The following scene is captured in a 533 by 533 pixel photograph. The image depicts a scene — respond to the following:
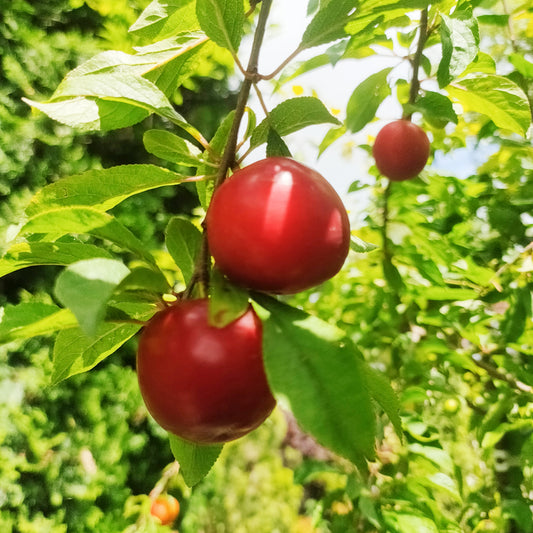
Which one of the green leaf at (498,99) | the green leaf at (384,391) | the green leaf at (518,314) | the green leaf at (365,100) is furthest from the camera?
the green leaf at (518,314)

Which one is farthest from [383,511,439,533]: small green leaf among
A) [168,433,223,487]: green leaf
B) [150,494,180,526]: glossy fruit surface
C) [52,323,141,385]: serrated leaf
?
[150,494,180,526]: glossy fruit surface

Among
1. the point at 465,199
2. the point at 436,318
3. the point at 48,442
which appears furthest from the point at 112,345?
the point at 48,442

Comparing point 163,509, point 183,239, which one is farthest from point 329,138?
point 163,509

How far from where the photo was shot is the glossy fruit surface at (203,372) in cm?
32

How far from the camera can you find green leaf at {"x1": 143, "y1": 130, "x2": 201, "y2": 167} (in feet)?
1.44

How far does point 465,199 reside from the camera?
48.2 inches

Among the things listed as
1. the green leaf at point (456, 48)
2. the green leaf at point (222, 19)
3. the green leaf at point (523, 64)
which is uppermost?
→ the green leaf at point (222, 19)

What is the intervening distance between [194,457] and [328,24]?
0.40m

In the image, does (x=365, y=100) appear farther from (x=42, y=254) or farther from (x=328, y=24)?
(x=42, y=254)

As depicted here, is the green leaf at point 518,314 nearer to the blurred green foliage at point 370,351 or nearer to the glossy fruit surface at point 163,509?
the blurred green foliage at point 370,351

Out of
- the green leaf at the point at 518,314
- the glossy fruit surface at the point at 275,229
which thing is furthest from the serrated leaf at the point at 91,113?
the green leaf at the point at 518,314

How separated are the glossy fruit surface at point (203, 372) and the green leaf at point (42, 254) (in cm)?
9

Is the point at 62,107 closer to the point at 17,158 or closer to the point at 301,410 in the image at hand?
the point at 301,410

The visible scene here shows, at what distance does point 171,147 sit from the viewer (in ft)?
1.47
